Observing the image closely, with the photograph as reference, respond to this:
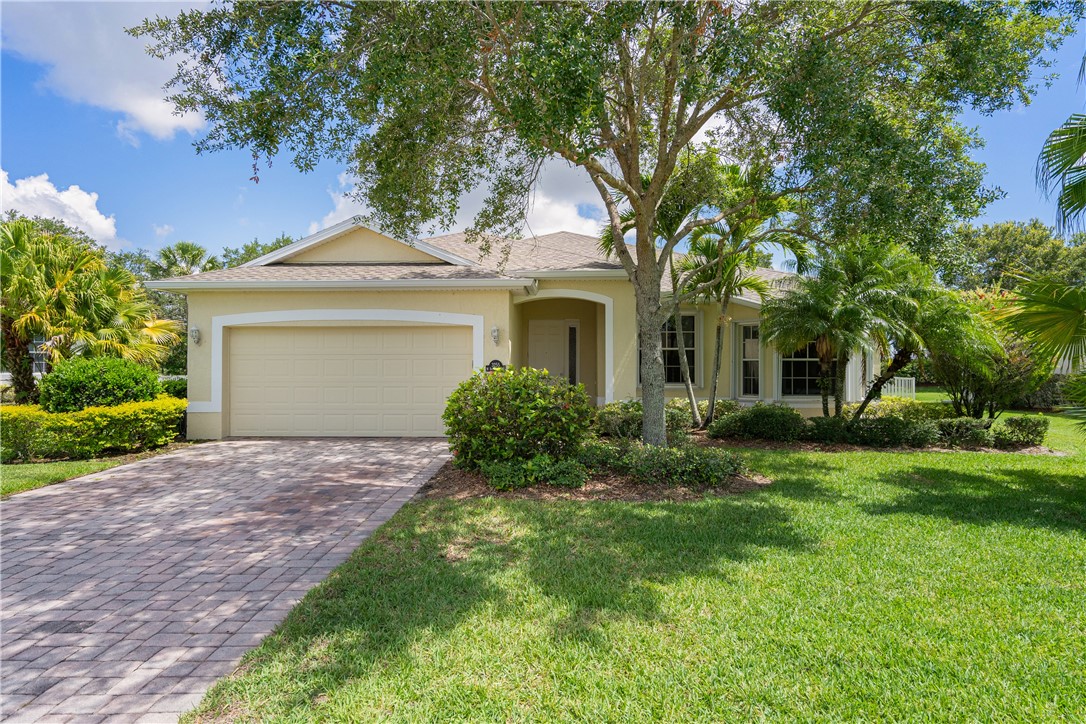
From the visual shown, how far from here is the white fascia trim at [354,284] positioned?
11.3 m

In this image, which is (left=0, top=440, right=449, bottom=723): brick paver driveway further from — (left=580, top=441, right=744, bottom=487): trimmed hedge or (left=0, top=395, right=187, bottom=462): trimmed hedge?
(left=580, top=441, right=744, bottom=487): trimmed hedge

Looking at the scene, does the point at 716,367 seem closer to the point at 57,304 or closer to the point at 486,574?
the point at 486,574

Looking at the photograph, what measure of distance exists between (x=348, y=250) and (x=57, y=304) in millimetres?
5765

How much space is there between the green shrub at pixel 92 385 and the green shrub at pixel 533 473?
24.6 feet

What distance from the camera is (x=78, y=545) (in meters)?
5.42

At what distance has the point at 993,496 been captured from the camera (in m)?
7.10

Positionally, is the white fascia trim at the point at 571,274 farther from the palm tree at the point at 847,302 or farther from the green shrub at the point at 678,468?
the green shrub at the point at 678,468

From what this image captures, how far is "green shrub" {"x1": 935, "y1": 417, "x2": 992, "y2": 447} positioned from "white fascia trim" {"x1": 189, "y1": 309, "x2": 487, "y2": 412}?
972cm

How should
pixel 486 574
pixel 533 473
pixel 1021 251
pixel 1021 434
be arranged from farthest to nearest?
1. pixel 1021 251
2. pixel 1021 434
3. pixel 533 473
4. pixel 486 574

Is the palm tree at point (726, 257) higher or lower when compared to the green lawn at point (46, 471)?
higher

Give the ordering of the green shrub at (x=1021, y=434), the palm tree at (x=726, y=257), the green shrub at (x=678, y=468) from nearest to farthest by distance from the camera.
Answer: the green shrub at (x=678, y=468) < the palm tree at (x=726, y=257) < the green shrub at (x=1021, y=434)

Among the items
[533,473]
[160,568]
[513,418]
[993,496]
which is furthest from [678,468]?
[160,568]

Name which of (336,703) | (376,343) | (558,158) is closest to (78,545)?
(336,703)

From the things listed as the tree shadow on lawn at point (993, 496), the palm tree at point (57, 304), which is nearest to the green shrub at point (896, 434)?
the tree shadow on lawn at point (993, 496)
